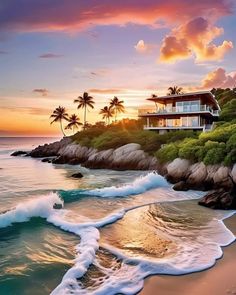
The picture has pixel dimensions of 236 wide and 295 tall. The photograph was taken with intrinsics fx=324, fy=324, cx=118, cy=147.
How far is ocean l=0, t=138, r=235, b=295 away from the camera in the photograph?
9.67m

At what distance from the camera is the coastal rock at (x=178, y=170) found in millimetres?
27828

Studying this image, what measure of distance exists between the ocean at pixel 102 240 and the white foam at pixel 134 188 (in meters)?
0.16

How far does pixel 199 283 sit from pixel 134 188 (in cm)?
1552

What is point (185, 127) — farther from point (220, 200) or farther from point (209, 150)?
point (220, 200)

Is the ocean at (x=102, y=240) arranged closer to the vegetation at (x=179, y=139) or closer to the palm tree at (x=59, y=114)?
the vegetation at (x=179, y=139)

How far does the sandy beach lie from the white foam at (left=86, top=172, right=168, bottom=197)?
13294 mm

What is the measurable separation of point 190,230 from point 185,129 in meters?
30.9

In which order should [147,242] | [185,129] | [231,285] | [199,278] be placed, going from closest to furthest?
[231,285] < [199,278] < [147,242] < [185,129]

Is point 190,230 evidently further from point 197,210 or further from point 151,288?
point 151,288

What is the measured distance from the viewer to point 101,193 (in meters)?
23.4

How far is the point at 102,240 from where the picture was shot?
13.3 meters

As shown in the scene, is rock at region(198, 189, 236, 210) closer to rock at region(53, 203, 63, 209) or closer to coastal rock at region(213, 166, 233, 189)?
coastal rock at region(213, 166, 233, 189)

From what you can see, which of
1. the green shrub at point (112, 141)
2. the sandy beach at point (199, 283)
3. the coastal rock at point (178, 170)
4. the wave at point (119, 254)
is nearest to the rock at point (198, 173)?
the coastal rock at point (178, 170)

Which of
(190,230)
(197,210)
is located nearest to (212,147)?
(197,210)
